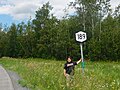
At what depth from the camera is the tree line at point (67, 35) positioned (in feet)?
189

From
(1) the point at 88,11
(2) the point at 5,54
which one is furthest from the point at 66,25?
(2) the point at 5,54

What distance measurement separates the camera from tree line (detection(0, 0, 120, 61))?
57531 millimetres

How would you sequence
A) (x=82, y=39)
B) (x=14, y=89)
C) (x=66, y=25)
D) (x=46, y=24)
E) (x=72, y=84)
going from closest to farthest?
(x=72, y=84) → (x=82, y=39) → (x=14, y=89) → (x=66, y=25) → (x=46, y=24)

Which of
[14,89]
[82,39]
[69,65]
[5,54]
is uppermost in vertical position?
[82,39]

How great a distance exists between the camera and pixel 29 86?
1609 centimetres

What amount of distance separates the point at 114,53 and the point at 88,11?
12.6m

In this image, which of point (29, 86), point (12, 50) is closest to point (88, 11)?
point (12, 50)

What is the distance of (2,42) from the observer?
81.1 meters

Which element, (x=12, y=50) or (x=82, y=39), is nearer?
(x=82, y=39)

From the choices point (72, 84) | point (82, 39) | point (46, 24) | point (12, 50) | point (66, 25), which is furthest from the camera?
point (12, 50)

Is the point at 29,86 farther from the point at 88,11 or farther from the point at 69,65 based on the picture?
the point at 88,11

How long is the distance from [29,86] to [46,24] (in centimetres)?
5521

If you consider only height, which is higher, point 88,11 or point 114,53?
point 88,11

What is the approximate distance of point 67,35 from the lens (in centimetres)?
6253
